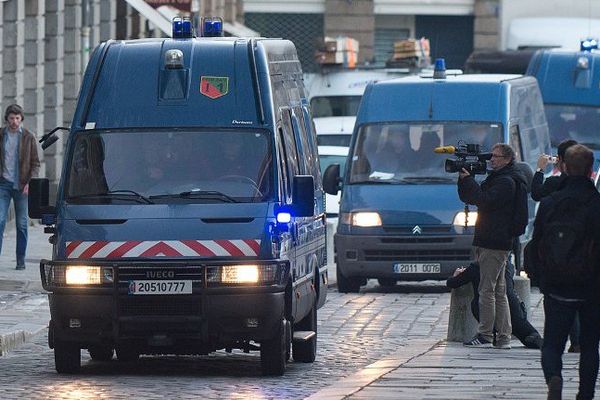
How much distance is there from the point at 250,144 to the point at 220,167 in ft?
0.97

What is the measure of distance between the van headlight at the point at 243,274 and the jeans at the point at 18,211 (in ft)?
32.5

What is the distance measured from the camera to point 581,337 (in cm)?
1216

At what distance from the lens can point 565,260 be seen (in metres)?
12.0

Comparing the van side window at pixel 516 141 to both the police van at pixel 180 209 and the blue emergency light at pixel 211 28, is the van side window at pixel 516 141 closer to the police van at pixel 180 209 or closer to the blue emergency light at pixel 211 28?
the blue emergency light at pixel 211 28

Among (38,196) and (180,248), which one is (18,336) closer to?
(38,196)

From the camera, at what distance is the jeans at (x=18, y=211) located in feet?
78.7

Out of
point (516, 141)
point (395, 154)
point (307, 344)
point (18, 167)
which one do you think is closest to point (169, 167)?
point (307, 344)

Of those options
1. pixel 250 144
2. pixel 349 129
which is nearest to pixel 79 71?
pixel 349 129

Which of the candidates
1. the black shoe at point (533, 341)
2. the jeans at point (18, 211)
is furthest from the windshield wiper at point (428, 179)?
the black shoe at point (533, 341)

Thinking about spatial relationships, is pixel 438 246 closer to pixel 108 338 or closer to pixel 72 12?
pixel 108 338

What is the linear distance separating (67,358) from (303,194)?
2.02 meters

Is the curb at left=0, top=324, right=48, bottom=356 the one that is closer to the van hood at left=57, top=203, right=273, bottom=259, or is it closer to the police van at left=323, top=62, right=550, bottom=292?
the van hood at left=57, top=203, right=273, bottom=259

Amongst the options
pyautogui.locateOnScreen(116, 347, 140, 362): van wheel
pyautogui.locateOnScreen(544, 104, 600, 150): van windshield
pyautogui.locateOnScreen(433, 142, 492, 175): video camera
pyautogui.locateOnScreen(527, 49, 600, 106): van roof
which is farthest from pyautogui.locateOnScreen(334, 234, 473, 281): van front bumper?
pyautogui.locateOnScreen(527, 49, 600, 106): van roof

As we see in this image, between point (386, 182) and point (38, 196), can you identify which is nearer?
point (38, 196)
